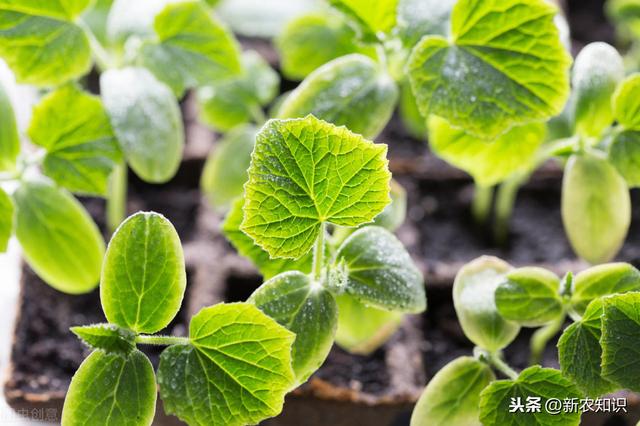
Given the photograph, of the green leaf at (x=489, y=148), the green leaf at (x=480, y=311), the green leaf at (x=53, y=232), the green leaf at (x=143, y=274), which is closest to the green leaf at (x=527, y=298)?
the green leaf at (x=480, y=311)

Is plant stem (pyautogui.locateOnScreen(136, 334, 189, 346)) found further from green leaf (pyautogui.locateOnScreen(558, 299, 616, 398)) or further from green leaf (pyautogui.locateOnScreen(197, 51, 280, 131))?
green leaf (pyautogui.locateOnScreen(197, 51, 280, 131))

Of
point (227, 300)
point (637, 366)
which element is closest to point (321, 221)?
point (637, 366)

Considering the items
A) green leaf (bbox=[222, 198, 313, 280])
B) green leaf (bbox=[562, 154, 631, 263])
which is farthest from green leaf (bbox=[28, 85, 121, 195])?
green leaf (bbox=[562, 154, 631, 263])

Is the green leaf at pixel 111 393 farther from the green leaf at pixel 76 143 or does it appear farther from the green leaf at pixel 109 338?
the green leaf at pixel 76 143

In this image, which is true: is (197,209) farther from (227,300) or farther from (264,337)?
(264,337)

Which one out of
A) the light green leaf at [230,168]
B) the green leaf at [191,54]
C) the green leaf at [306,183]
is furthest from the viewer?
the light green leaf at [230,168]
